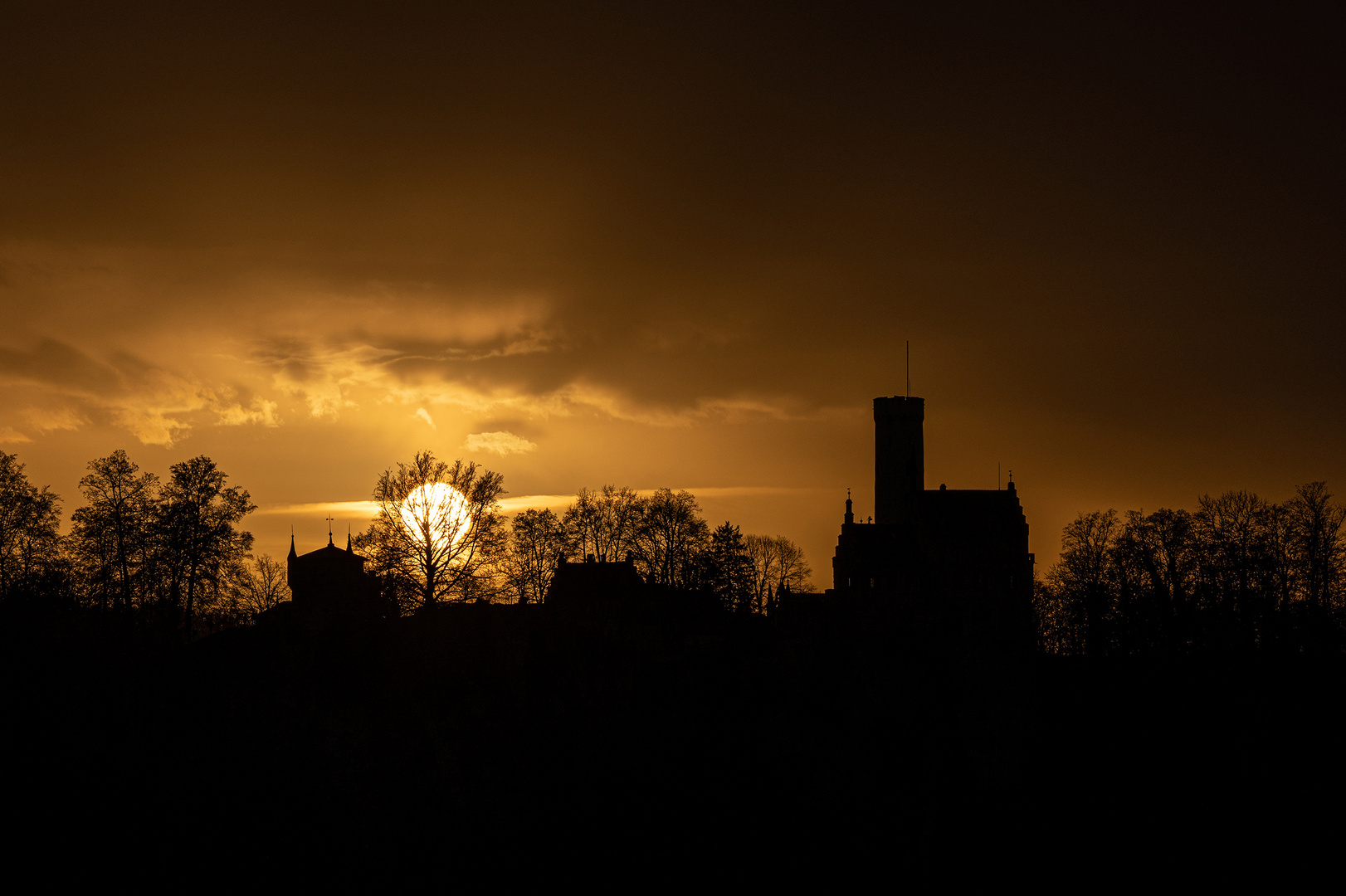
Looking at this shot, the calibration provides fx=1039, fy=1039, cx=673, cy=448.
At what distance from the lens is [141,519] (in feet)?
182

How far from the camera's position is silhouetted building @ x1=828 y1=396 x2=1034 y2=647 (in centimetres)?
7819

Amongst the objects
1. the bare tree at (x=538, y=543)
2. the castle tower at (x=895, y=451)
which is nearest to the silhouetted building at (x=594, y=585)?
the bare tree at (x=538, y=543)

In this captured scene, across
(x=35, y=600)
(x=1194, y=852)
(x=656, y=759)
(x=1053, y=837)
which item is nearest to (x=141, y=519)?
(x=35, y=600)

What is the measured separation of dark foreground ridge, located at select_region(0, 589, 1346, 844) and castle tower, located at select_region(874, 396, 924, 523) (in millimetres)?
56624

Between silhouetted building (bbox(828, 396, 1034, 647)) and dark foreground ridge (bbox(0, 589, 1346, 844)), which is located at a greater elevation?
silhouetted building (bbox(828, 396, 1034, 647))

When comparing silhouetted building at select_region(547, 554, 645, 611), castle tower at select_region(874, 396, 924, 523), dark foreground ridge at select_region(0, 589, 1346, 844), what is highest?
castle tower at select_region(874, 396, 924, 523)

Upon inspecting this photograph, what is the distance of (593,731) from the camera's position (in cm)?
4762

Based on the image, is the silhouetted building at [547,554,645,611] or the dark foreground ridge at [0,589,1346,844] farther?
the silhouetted building at [547,554,645,611]

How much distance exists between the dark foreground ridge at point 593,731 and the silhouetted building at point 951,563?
66.7 ft

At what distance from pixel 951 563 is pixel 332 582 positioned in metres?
50.0

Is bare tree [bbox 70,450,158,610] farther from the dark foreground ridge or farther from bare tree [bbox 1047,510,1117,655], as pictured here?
bare tree [bbox 1047,510,1117,655]

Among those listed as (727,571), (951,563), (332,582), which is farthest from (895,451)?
(332,582)

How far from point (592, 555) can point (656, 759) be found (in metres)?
34.5

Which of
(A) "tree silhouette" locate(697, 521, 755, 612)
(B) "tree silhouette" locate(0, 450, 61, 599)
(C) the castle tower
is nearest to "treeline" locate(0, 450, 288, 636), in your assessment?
(B) "tree silhouette" locate(0, 450, 61, 599)
